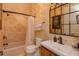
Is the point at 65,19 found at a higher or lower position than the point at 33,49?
higher

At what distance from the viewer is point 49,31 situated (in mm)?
1667

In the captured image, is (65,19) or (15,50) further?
(15,50)

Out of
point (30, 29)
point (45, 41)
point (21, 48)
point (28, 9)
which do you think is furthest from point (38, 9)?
point (21, 48)

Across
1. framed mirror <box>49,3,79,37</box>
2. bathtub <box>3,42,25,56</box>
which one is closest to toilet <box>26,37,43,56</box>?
bathtub <box>3,42,25,56</box>

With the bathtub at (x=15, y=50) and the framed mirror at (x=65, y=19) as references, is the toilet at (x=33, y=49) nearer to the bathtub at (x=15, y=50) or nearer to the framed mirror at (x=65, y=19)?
the bathtub at (x=15, y=50)

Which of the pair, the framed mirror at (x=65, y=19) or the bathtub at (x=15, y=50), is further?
the bathtub at (x=15, y=50)

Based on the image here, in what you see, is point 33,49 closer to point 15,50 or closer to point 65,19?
point 15,50

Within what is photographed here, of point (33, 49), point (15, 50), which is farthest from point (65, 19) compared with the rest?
point (15, 50)

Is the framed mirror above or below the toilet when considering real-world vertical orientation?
above

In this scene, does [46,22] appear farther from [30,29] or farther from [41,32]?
[30,29]

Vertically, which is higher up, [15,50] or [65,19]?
[65,19]

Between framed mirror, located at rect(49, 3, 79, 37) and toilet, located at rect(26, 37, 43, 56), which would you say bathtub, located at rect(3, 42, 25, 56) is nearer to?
toilet, located at rect(26, 37, 43, 56)

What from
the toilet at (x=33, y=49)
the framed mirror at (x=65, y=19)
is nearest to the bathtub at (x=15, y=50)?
the toilet at (x=33, y=49)

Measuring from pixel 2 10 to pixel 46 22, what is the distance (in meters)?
0.80
